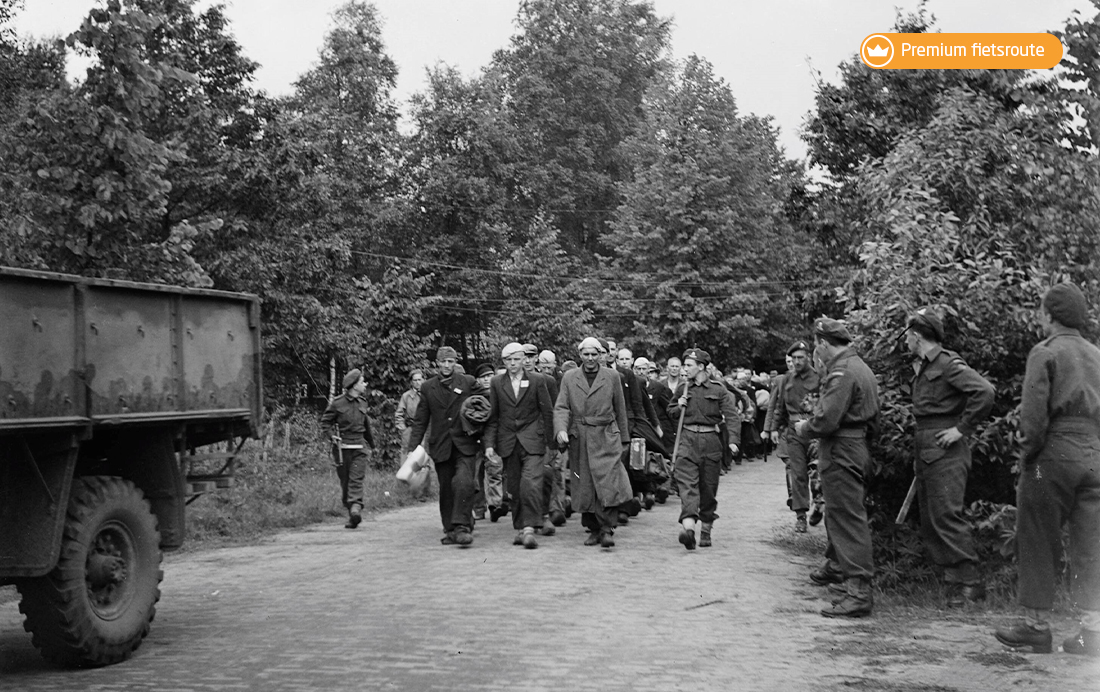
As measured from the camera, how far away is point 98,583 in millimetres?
7199

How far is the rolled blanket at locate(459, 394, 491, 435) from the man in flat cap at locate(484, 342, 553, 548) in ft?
0.29

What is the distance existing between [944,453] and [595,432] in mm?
4690

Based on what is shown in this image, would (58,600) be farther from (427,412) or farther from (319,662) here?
(427,412)

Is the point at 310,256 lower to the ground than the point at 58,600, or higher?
higher

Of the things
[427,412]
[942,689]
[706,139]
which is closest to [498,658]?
[942,689]

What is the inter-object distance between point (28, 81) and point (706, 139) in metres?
24.3

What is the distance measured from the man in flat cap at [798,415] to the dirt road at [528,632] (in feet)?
5.40

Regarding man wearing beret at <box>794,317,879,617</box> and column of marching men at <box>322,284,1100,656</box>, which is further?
man wearing beret at <box>794,317,879,617</box>

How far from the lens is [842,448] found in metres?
8.74

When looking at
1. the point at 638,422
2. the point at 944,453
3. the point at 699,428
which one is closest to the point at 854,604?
the point at 944,453

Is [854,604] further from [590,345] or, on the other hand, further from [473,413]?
[473,413]

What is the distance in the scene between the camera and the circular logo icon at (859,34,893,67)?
1190 centimetres

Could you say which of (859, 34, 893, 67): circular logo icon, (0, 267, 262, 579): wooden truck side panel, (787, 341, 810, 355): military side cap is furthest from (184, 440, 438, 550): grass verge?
(859, 34, 893, 67): circular logo icon

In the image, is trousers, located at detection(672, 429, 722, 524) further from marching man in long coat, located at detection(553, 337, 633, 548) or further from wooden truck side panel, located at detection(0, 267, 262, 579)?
wooden truck side panel, located at detection(0, 267, 262, 579)
